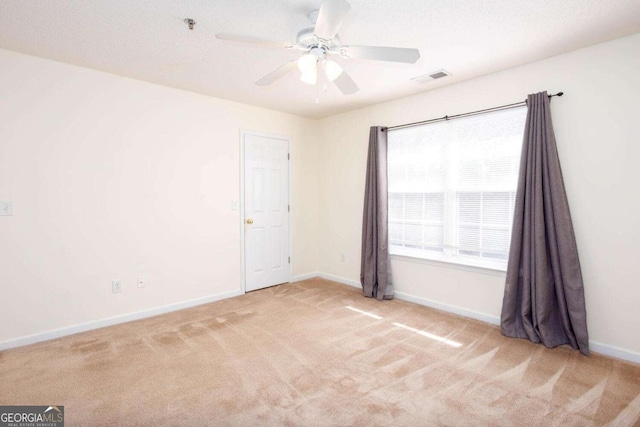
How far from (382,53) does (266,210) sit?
9.54ft

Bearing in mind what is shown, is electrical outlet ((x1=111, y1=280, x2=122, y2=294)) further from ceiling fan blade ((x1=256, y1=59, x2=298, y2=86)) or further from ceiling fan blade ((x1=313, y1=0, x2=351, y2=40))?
ceiling fan blade ((x1=313, y1=0, x2=351, y2=40))

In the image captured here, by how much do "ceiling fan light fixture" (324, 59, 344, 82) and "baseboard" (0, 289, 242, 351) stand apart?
295 centimetres

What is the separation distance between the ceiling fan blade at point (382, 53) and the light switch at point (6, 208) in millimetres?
2954

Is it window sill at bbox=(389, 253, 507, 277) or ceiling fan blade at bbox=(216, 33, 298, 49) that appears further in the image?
window sill at bbox=(389, 253, 507, 277)

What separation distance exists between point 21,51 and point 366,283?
404cm

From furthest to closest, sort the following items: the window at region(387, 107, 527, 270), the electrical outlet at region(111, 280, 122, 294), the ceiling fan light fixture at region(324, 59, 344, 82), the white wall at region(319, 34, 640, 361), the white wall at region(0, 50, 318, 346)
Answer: the electrical outlet at region(111, 280, 122, 294)
the window at region(387, 107, 527, 270)
the white wall at region(0, 50, 318, 346)
the white wall at region(319, 34, 640, 361)
the ceiling fan light fixture at region(324, 59, 344, 82)

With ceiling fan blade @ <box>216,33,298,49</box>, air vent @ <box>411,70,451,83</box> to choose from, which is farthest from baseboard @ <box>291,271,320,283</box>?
ceiling fan blade @ <box>216,33,298,49</box>

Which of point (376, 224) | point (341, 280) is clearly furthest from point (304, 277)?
point (376, 224)

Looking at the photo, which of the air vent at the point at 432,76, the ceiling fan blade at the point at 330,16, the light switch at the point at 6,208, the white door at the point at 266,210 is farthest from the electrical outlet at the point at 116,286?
the air vent at the point at 432,76

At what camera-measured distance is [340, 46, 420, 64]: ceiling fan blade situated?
1.93m

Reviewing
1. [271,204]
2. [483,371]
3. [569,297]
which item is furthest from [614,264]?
[271,204]

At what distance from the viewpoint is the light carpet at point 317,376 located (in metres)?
1.91

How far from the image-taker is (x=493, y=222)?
322 cm

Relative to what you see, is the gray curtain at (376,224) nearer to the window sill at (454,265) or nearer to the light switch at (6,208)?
the window sill at (454,265)
